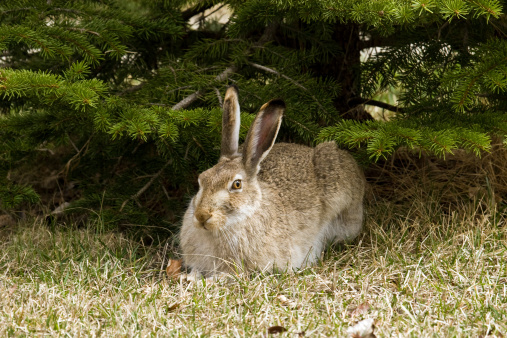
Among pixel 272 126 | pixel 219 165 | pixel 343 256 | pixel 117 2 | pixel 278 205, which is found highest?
pixel 117 2

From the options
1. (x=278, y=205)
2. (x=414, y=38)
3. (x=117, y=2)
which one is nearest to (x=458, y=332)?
(x=278, y=205)

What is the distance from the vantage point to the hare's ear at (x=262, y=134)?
162 inches

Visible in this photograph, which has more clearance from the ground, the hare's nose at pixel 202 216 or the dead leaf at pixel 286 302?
the hare's nose at pixel 202 216

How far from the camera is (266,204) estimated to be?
437 cm

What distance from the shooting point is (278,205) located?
4516 millimetres

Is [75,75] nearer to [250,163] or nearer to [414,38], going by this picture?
[250,163]

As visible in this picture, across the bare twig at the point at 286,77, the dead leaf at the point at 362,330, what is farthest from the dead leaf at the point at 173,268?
the bare twig at the point at 286,77

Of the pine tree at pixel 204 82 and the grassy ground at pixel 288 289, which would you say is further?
the pine tree at pixel 204 82

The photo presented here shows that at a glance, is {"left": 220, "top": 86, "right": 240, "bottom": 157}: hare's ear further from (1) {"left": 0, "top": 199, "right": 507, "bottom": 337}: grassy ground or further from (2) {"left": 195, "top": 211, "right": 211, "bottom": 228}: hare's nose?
(1) {"left": 0, "top": 199, "right": 507, "bottom": 337}: grassy ground

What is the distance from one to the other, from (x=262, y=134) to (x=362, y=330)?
1532 millimetres

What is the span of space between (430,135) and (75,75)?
242cm

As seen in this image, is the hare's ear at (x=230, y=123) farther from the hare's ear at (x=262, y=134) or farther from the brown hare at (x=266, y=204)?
the hare's ear at (x=262, y=134)

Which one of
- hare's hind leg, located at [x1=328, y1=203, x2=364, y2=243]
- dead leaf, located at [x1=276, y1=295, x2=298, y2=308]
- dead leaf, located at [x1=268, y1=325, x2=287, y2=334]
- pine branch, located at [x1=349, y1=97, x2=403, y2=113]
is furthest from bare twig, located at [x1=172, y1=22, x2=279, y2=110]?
dead leaf, located at [x1=268, y1=325, x2=287, y2=334]

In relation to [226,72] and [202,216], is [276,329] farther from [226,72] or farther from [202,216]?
[226,72]
